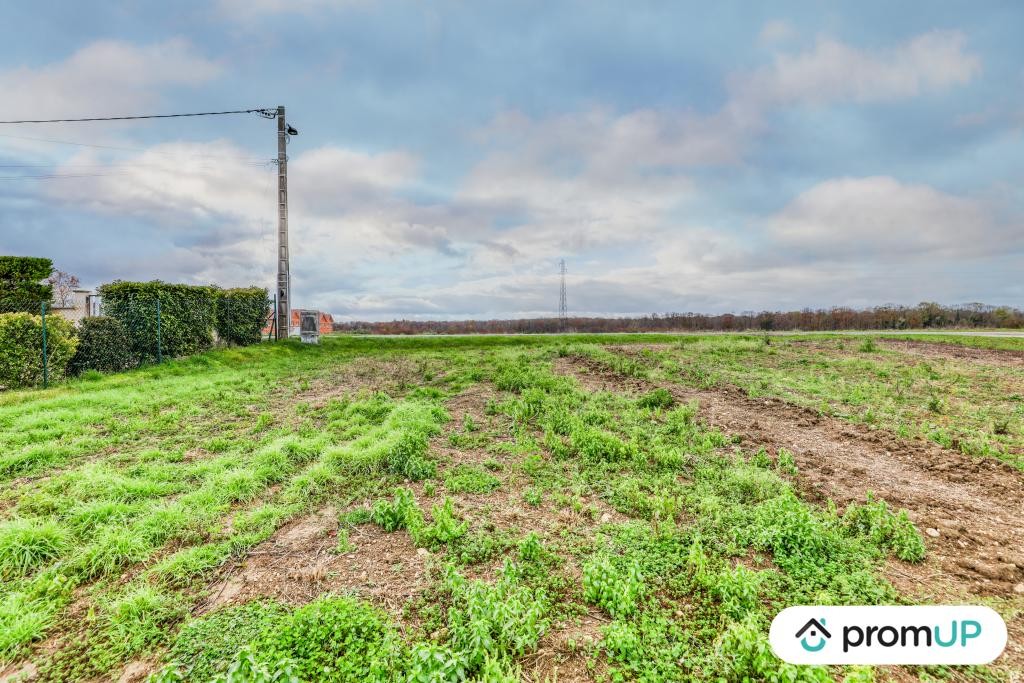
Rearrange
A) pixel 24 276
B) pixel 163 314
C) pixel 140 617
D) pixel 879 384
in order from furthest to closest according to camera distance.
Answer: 1. pixel 24 276
2. pixel 163 314
3. pixel 879 384
4. pixel 140 617

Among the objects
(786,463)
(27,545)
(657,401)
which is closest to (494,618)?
(27,545)

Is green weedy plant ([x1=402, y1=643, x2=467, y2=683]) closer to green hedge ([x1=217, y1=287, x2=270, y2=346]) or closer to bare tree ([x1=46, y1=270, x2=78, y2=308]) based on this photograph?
green hedge ([x1=217, y1=287, x2=270, y2=346])

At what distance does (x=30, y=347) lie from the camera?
1000 centimetres

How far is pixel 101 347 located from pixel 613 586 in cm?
1379

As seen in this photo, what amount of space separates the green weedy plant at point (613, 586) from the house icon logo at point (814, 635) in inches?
37.8

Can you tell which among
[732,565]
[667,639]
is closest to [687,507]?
[732,565]

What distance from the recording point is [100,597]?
10.9 feet

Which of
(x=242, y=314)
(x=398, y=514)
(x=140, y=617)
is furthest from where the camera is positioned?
(x=242, y=314)

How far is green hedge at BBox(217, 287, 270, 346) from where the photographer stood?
16.2m

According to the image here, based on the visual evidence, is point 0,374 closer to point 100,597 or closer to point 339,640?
point 100,597

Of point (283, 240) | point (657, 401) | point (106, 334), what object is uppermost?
point (283, 240)

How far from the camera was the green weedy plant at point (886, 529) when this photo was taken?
3764mm

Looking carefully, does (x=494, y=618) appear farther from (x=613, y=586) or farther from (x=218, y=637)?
(x=218, y=637)

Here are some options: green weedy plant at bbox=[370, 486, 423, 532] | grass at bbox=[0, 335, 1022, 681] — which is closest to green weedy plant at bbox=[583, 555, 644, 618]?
grass at bbox=[0, 335, 1022, 681]
